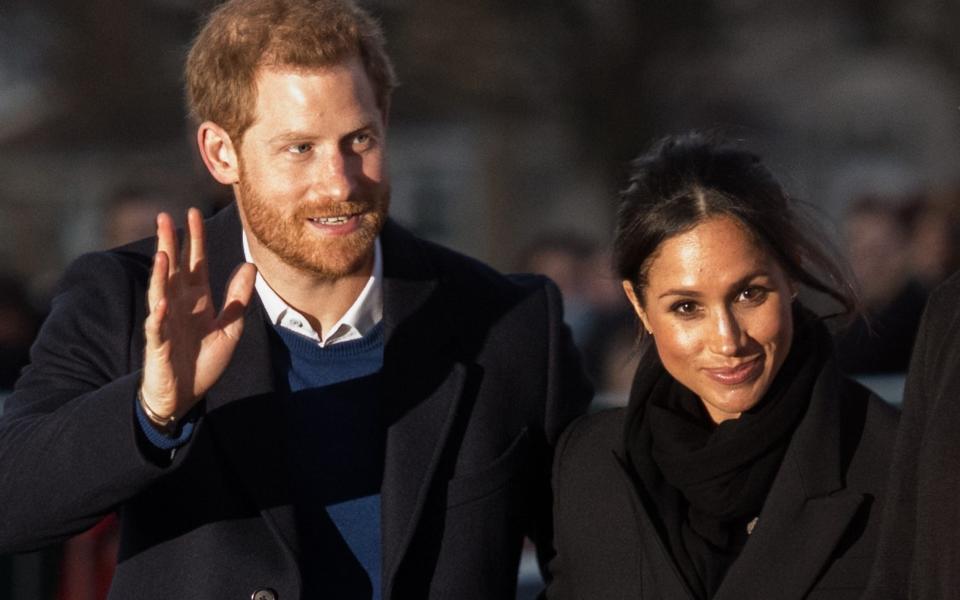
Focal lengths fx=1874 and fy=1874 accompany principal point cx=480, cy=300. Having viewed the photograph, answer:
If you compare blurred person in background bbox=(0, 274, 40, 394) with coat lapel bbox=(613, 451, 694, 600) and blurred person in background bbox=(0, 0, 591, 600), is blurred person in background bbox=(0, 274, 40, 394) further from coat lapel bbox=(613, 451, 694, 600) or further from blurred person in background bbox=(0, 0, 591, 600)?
coat lapel bbox=(613, 451, 694, 600)

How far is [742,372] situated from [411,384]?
29.4 inches

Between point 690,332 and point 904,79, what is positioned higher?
point 690,332

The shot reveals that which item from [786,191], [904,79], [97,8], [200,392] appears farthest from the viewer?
[904,79]

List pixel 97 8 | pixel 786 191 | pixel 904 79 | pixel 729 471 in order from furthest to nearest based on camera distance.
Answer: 1. pixel 904 79
2. pixel 97 8
3. pixel 786 191
4. pixel 729 471

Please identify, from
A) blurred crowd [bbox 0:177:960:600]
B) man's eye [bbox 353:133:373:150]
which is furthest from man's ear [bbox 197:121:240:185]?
blurred crowd [bbox 0:177:960:600]

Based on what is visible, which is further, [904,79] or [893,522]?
[904,79]

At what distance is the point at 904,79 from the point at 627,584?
27372 millimetres

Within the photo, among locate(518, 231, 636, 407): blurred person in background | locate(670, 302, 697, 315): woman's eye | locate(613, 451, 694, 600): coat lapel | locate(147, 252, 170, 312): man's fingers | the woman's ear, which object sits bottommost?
locate(518, 231, 636, 407): blurred person in background

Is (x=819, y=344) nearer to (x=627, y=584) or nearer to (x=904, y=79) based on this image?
(x=627, y=584)

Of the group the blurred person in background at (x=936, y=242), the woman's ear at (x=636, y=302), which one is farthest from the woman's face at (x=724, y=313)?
the blurred person in background at (x=936, y=242)

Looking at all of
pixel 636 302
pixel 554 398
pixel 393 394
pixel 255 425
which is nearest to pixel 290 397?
pixel 255 425

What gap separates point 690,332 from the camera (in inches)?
157

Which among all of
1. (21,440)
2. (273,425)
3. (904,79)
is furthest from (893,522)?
(904,79)

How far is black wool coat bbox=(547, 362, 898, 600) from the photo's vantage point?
12.5 feet
